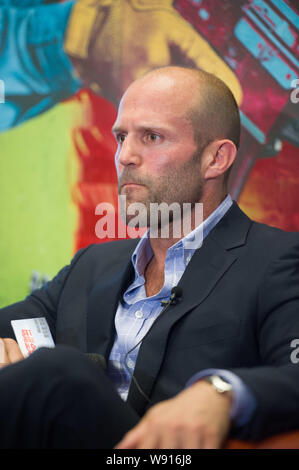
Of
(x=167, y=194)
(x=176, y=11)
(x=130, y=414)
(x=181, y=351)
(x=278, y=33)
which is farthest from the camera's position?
(x=176, y=11)

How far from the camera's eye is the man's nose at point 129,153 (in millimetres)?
1807

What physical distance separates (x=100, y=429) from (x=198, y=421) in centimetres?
20

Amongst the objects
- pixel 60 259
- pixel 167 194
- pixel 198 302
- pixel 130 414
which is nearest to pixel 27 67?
pixel 60 259

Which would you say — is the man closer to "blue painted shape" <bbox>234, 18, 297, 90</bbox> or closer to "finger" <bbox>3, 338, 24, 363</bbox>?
"finger" <bbox>3, 338, 24, 363</bbox>

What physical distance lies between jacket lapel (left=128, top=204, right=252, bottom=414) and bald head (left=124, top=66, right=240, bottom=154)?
1.03 ft

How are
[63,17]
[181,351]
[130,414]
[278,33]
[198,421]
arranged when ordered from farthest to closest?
[63,17]
[278,33]
[181,351]
[130,414]
[198,421]

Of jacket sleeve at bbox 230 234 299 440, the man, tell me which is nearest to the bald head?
the man

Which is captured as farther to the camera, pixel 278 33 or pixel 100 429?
pixel 278 33

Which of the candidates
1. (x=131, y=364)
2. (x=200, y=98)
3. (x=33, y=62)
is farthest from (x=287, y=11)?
(x=131, y=364)

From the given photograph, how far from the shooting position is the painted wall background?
2.59 meters

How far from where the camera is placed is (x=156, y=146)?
71.6 inches

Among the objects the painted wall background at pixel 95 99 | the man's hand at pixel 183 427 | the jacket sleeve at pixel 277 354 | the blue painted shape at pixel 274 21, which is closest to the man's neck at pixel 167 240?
the jacket sleeve at pixel 277 354

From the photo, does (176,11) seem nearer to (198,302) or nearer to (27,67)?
(27,67)

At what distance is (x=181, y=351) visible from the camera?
157 centimetres
